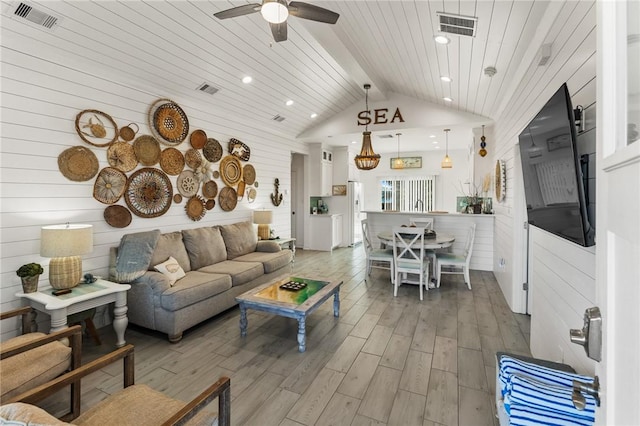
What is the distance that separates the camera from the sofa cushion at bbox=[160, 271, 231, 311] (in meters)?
2.88

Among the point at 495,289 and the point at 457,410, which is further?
the point at 495,289

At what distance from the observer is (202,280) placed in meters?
3.27

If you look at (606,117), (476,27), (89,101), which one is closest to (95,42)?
(89,101)

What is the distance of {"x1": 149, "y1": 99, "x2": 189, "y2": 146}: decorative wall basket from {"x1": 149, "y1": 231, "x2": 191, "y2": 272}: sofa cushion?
125cm

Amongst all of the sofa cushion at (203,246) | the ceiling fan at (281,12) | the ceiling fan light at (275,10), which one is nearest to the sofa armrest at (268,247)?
the sofa cushion at (203,246)

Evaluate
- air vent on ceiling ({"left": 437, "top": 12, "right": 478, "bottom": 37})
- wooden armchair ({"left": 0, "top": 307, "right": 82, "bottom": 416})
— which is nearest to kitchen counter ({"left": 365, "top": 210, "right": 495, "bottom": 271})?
air vent on ceiling ({"left": 437, "top": 12, "right": 478, "bottom": 37})

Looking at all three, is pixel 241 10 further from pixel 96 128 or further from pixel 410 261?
pixel 410 261

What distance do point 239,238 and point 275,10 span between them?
3426 mm

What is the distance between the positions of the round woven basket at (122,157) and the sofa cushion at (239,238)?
5.16 feet

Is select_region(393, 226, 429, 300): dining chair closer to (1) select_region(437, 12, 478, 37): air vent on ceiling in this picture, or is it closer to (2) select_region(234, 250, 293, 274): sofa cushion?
(2) select_region(234, 250, 293, 274): sofa cushion

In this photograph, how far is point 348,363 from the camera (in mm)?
2549

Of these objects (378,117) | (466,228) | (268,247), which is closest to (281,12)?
(268,247)

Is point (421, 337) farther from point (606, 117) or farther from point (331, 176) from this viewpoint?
point (331, 176)

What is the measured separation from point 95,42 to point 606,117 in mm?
3808
